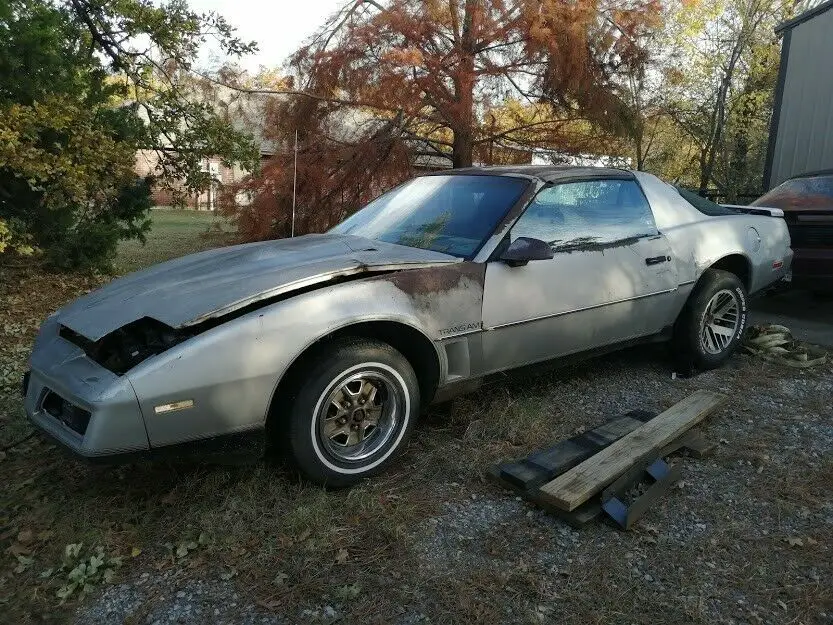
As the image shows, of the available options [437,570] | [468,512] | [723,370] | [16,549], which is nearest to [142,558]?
[16,549]

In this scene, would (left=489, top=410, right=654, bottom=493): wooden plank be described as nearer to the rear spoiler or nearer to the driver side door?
the driver side door

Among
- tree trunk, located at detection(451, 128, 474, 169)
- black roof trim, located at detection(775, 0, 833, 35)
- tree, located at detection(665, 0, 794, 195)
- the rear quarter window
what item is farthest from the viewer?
tree, located at detection(665, 0, 794, 195)

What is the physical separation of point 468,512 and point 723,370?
2666 millimetres

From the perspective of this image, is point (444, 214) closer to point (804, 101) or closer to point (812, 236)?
point (812, 236)

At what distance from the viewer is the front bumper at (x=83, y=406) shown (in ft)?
7.46

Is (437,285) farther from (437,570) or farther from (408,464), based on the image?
(437,570)

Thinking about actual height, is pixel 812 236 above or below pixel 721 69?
below

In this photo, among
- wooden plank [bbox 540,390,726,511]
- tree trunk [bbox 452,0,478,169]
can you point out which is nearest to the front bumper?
wooden plank [bbox 540,390,726,511]

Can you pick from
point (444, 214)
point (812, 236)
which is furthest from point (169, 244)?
point (812, 236)

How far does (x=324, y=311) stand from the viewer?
2662 millimetres

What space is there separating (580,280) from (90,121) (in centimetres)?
451

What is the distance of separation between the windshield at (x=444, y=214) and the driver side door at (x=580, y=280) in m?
0.17

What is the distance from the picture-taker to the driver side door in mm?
3250

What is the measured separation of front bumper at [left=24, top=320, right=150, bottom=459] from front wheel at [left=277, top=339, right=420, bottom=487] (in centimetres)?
61
